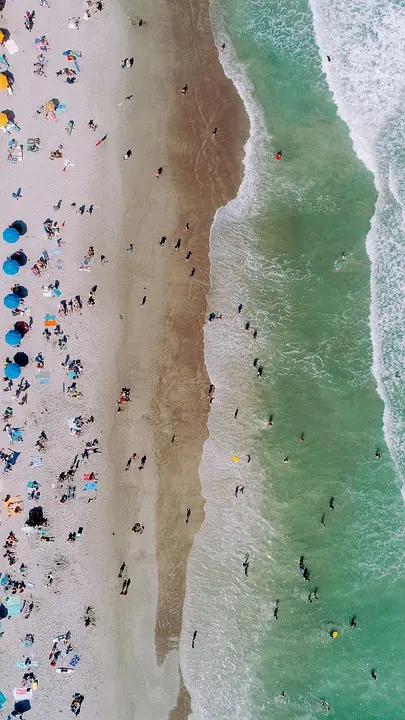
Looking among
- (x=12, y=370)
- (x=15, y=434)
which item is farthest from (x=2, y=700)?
(x=12, y=370)

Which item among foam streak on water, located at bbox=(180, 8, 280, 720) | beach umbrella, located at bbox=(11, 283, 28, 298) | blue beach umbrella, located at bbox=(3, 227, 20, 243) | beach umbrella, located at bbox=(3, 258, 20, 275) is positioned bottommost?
foam streak on water, located at bbox=(180, 8, 280, 720)

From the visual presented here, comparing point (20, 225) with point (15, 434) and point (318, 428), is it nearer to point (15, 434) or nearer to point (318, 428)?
point (15, 434)

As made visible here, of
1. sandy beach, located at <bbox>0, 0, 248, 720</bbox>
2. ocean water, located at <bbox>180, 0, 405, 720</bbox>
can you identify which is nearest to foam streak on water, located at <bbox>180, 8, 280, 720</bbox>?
ocean water, located at <bbox>180, 0, 405, 720</bbox>

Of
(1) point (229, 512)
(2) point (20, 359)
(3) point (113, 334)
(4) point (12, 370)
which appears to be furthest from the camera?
(3) point (113, 334)

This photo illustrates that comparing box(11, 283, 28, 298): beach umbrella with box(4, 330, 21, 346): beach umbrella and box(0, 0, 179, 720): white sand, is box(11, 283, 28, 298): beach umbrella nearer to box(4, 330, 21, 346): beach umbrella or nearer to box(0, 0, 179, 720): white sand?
box(0, 0, 179, 720): white sand

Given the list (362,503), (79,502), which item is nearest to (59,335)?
(79,502)

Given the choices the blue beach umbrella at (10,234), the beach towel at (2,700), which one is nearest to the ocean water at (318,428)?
the beach towel at (2,700)

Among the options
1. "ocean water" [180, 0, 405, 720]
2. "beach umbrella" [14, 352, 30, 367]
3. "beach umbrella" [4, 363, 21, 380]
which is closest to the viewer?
"beach umbrella" [4, 363, 21, 380]
